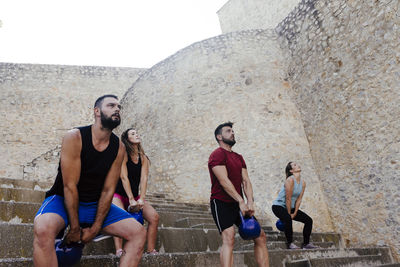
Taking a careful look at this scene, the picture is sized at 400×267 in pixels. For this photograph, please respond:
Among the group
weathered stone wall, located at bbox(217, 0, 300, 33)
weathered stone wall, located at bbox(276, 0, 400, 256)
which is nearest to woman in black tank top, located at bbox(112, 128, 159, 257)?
weathered stone wall, located at bbox(276, 0, 400, 256)

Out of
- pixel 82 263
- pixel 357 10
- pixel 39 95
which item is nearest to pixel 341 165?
pixel 357 10

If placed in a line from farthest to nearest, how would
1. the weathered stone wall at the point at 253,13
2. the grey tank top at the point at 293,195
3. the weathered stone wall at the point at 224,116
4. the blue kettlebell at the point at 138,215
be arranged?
1. the weathered stone wall at the point at 253,13
2. the weathered stone wall at the point at 224,116
3. the grey tank top at the point at 293,195
4. the blue kettlebell at the point at 138,215

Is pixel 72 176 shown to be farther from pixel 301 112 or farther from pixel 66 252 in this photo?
pixel 301 112

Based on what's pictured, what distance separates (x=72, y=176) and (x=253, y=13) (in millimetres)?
17748

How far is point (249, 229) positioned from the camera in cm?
279

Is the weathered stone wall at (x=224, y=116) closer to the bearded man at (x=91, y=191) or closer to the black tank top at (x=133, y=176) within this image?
the black tank top at (x=133, y=176)

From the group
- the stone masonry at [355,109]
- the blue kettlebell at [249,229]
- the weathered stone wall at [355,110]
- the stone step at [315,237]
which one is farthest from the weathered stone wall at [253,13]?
the blue kettlebell at [249,229]

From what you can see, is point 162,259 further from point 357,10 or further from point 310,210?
point 357,10

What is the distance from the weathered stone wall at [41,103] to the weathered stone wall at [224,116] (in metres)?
Result: 6.24

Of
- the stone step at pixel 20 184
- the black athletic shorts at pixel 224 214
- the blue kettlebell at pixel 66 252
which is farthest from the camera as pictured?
the stone step at pixel 20 184

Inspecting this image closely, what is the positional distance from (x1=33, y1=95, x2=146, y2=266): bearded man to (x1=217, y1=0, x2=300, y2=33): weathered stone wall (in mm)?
15202

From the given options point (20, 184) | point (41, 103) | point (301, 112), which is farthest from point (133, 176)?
point (41, 103)

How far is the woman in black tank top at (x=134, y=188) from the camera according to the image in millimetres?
3316

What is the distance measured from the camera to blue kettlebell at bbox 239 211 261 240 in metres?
2.79
